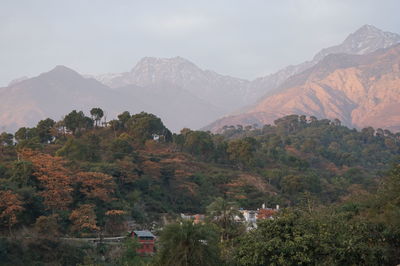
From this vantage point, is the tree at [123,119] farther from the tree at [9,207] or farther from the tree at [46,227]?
the tree at [46,227]

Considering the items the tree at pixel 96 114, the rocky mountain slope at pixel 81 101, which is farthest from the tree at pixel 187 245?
the rocky mountain slope at pixel 81 101

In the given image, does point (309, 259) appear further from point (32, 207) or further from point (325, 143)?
point (325, 143)

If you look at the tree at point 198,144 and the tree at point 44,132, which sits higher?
the tree at point 44,132

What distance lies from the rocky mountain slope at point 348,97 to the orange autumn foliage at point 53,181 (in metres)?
98.5

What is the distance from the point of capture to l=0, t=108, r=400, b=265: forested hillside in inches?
643

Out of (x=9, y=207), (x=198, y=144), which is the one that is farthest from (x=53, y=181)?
(x=198, y=144)

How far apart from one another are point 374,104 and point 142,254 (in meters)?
115

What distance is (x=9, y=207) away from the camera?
22.9 meters


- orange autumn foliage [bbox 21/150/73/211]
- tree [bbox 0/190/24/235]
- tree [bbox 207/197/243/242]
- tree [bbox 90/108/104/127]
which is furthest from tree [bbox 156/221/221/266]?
tree [bbox 90/108/104/127]

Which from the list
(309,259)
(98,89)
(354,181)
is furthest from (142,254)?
(98,89)

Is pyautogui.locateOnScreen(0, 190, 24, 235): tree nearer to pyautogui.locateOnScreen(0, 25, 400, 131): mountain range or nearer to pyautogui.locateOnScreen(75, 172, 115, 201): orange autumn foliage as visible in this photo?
pyautogui.locateOnScreen(75, 172, 115, 201): orange autumn foliage

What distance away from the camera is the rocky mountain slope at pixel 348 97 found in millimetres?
→ 123575

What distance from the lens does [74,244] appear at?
75.8ft

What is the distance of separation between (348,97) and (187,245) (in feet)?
436
